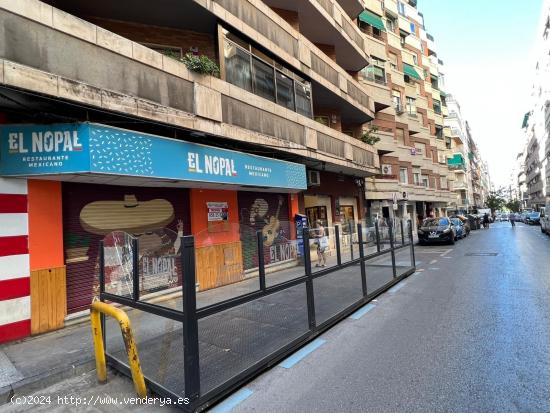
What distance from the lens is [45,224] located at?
6.50m

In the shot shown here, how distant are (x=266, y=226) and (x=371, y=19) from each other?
22.5 metres

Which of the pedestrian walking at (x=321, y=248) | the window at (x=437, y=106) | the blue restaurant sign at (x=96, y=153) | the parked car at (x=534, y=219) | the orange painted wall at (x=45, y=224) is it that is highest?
the window at (x=437, y=106)

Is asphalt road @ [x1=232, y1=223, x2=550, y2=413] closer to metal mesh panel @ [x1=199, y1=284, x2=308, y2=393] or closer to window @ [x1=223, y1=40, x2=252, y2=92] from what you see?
metal mesh panel @ [x1=199, y1=284, x2=308, y2=393]

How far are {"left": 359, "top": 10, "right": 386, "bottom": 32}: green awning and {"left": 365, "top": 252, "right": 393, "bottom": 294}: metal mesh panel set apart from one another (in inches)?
822

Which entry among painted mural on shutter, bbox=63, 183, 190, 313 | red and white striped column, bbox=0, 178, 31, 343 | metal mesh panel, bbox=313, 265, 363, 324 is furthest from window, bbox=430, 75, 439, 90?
red and white striped column, bbox=0, 178, 31, 343

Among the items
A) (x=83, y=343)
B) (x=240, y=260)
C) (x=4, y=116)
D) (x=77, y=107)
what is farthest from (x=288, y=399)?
(x=4, y=116)

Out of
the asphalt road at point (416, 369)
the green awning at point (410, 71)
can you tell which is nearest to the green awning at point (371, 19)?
the green awning at point (410, 71)

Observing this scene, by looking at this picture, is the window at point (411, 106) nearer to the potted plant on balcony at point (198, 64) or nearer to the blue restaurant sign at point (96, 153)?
the potted plant on balcony at point (198, 64)

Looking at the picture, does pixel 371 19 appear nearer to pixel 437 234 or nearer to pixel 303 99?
pixel 303 99

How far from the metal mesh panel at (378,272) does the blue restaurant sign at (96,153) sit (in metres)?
4.52

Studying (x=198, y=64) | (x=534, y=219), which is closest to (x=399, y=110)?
(x=198, y=64)

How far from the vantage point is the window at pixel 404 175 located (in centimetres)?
2792

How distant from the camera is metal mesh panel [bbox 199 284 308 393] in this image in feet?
12.8

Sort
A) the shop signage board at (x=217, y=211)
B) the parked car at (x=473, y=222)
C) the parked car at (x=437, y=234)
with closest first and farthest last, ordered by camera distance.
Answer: the shop signage board at (x=217, y=211)
the parked car at (x=437, y=234)
the parked car at (x=473, y=222)
